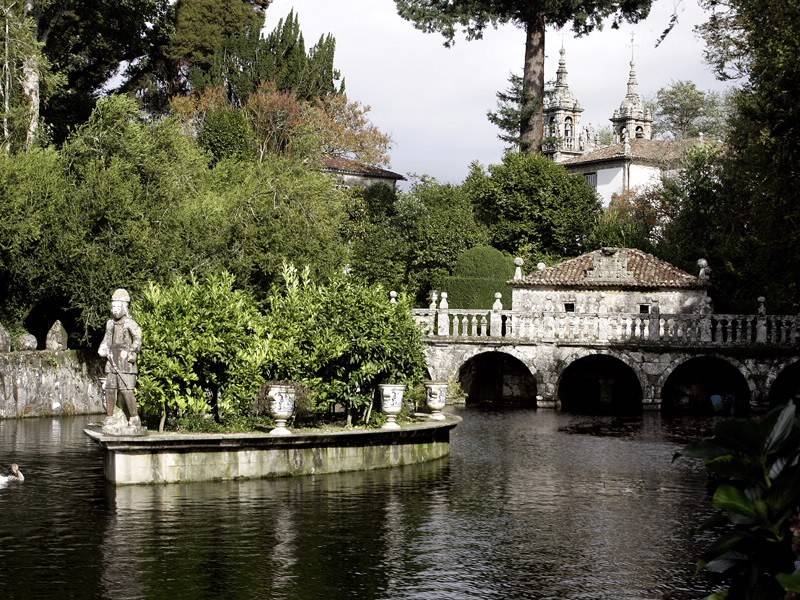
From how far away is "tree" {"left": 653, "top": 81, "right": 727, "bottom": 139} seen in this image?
9956cm

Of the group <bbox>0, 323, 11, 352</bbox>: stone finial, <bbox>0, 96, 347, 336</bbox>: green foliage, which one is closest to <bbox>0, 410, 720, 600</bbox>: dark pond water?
<bbox>0, 323, 11, 352</bbox>: stone finial

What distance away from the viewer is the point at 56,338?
34781mm

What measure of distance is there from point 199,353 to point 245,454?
207cm

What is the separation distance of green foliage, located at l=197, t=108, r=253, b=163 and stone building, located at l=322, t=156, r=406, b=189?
914 cm

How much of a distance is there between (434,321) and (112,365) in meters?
22.8

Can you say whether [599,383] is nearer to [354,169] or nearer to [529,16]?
[529,16]

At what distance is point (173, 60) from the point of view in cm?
6397

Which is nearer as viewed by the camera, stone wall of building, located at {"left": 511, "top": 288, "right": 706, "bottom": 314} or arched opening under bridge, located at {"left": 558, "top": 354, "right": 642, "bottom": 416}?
stone wall of building, located at {"left": 511, "top": 288, "right": 706, "bottom": 314}

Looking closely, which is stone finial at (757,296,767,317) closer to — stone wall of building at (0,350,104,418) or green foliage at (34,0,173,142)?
stone wall of building at (0,350,104,418)

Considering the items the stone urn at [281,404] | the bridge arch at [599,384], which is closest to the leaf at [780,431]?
the stone urn at [281,404]

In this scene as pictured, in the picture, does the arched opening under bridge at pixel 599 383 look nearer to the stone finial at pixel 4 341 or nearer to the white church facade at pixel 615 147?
the white church facade at pixel 615 147

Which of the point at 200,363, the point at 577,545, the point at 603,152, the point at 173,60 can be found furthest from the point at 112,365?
the point at 603,152

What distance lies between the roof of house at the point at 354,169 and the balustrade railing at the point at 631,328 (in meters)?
21.5

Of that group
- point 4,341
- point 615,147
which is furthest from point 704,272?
point 615,147
